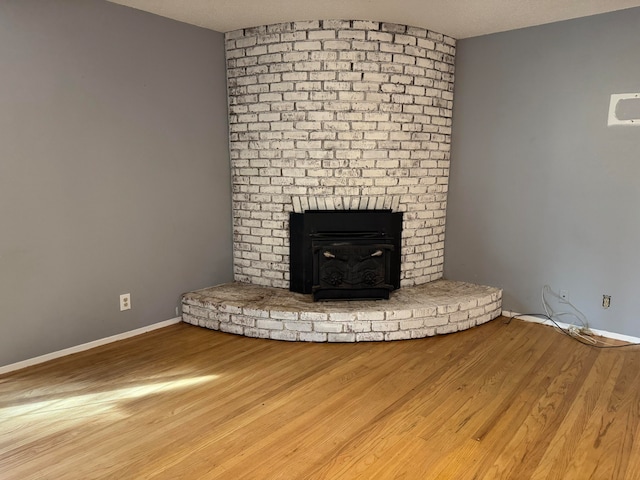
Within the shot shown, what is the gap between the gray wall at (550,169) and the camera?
10.7ft

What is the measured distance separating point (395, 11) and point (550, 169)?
1739 millimetres

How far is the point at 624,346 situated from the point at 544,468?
6.14 feet

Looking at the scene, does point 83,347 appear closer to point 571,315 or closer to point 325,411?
point 325,411

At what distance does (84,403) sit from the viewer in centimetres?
239

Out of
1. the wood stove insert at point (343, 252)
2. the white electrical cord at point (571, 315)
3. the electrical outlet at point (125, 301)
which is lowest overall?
the white electrical cord at point (571, 315)

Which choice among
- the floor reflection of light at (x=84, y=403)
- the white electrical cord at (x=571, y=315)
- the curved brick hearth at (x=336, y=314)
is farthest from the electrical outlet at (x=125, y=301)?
the white electrical cord at (x=571, y=315)

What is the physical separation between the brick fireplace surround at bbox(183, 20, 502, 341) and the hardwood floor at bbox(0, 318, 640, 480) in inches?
14.2

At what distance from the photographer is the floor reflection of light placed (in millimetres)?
2273

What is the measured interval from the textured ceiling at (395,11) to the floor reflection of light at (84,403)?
2.50 meters

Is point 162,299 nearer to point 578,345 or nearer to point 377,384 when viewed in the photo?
point 377,384

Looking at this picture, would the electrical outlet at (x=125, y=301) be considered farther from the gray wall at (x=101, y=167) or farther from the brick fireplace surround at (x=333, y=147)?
the brick fireplace surround at (x=333, y=147)

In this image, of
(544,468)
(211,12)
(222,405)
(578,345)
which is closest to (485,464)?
(544,468)

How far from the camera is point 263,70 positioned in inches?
145

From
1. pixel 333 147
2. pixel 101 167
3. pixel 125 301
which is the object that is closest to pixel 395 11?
pixel 333 147
